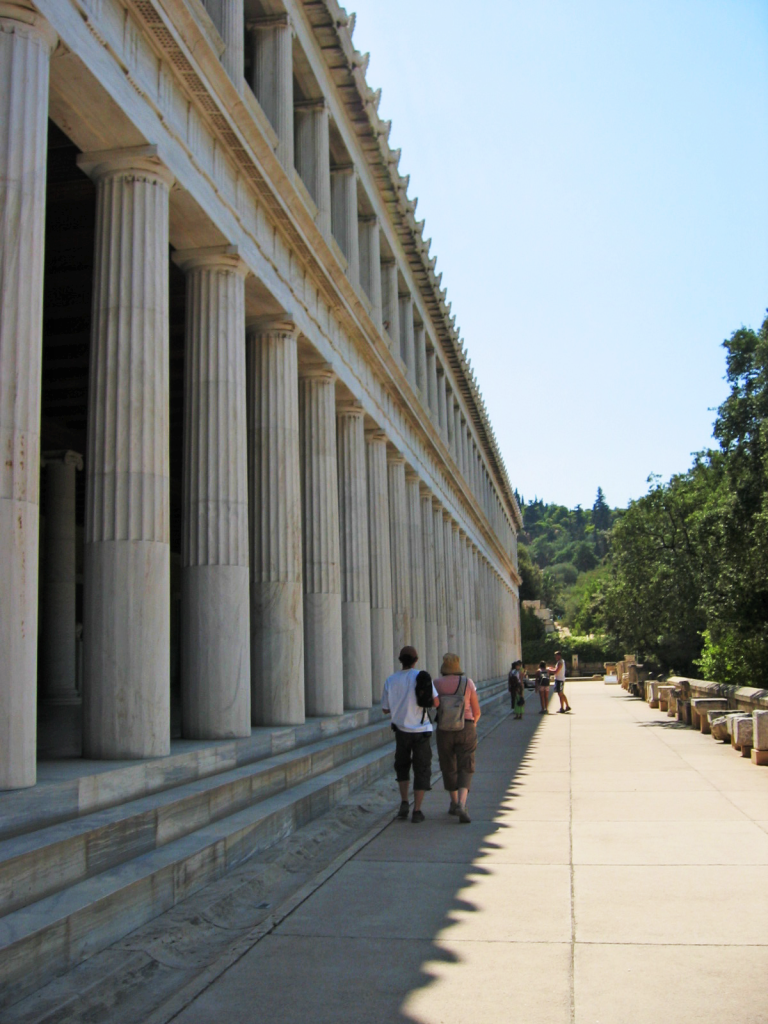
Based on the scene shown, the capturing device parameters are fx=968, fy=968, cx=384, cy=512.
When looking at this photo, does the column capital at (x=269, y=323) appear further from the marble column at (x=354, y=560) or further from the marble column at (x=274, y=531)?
the marble column at (x=354, y=560)

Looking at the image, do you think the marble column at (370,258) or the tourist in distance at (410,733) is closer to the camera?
the tourist in distance at (410,733)

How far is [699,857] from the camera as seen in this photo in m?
9.05

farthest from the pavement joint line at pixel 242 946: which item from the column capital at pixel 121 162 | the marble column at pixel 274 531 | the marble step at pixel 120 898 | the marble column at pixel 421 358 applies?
the marble column at pixel 421 358

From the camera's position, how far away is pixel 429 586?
3106 centimetres

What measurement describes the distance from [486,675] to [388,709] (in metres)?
39.9

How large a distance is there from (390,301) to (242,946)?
22191mm

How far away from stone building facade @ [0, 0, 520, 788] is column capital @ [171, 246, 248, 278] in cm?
3

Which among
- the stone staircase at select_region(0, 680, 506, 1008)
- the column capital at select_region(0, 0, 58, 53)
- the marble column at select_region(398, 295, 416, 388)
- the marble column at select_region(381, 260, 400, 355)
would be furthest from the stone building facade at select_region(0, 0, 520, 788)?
the marble column at select_region(398, 295, 416, 388)

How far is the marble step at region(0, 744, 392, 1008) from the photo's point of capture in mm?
5227

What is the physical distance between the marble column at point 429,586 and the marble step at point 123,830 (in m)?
17.9

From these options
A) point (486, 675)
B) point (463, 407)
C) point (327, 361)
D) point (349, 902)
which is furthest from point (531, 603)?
point (349, 902)

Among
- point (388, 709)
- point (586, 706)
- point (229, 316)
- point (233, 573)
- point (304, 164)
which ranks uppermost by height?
point (304, 164)

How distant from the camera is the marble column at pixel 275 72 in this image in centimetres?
1574

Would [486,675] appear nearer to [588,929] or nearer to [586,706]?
[586,706]
